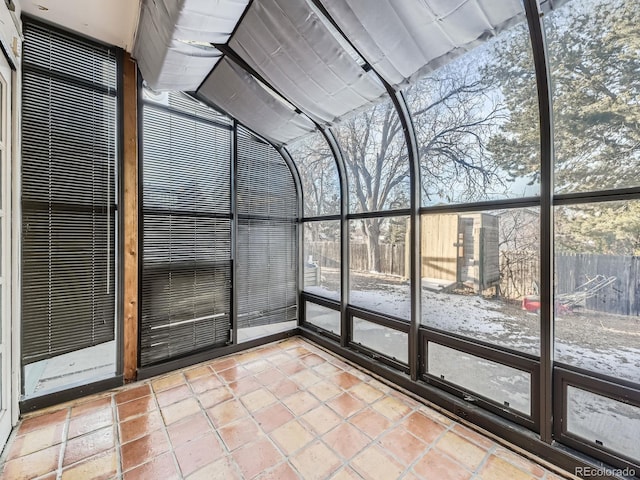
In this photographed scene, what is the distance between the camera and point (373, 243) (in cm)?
318

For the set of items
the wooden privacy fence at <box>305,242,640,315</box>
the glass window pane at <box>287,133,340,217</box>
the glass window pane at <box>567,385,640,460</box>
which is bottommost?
the glass window pane at <box>567,385,640,460</box>

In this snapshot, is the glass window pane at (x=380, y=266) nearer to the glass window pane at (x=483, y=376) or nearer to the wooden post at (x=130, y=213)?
the glass window pane at (x=483, y=376)

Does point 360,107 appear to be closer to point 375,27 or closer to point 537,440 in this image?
point 375,27

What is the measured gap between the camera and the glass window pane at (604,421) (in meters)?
1.69

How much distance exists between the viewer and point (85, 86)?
256 cm

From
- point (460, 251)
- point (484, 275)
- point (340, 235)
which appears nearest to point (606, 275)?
point (484, 275)

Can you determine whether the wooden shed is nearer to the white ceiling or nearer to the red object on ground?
the red object on ground

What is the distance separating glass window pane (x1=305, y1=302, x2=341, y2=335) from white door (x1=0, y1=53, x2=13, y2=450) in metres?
2.94

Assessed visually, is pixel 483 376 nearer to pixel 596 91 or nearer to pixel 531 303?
pixel 531 303

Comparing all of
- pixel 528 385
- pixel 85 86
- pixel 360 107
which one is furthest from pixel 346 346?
pixel 85 86

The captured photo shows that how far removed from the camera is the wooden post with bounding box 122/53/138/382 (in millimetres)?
2758

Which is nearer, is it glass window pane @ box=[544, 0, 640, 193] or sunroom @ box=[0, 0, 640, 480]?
glass window pane @ box=[544, 0, 640, 193]

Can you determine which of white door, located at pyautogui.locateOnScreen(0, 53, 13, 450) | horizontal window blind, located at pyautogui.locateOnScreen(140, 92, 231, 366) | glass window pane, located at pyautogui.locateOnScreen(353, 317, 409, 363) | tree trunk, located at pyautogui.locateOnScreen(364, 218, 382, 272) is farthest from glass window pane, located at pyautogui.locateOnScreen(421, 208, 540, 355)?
white door, located at pyautogui.locateOnScreen(0, 53, 13, 450)

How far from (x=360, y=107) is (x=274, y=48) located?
921 mm
